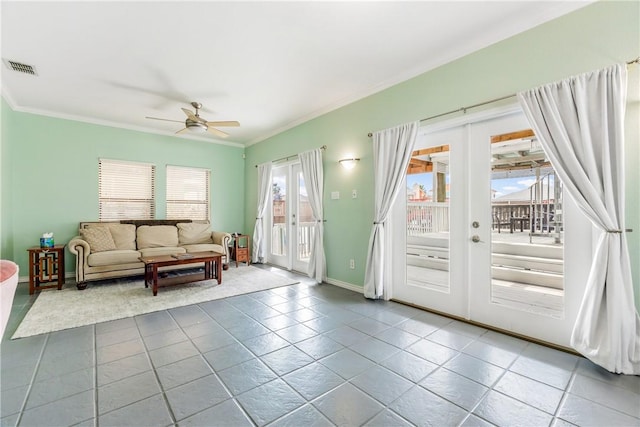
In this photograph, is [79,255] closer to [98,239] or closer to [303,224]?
[98,239]

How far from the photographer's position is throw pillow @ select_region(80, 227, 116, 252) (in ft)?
15.5

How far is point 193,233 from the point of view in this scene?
602cm

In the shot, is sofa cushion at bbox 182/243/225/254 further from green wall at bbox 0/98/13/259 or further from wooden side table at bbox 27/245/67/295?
green wall at bbox 0/98/13/259

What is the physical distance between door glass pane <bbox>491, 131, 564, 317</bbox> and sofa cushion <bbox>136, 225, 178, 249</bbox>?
5475 mm

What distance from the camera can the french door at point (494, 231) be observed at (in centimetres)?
→ 256

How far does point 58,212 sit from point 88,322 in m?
3.18

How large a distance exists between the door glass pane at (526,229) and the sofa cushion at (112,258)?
17.0ft

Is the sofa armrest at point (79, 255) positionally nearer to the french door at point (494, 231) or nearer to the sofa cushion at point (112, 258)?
the sofa cushion at point (112, 258)

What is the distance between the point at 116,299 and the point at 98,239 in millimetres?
1524

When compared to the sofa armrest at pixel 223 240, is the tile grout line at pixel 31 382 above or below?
below

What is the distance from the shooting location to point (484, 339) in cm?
270

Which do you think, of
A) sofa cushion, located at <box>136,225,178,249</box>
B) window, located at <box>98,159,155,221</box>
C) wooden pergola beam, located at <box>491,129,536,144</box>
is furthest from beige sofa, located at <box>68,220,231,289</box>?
wooden pergola beam, located at <box>491,129,536,144</box>

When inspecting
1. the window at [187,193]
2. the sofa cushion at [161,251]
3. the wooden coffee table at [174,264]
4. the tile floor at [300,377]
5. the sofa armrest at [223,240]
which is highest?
the window at [187,193]

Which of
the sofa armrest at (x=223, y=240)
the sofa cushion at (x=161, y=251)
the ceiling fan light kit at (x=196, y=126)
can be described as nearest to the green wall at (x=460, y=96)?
the ceiling fan light kit at (x=196, y=126)
